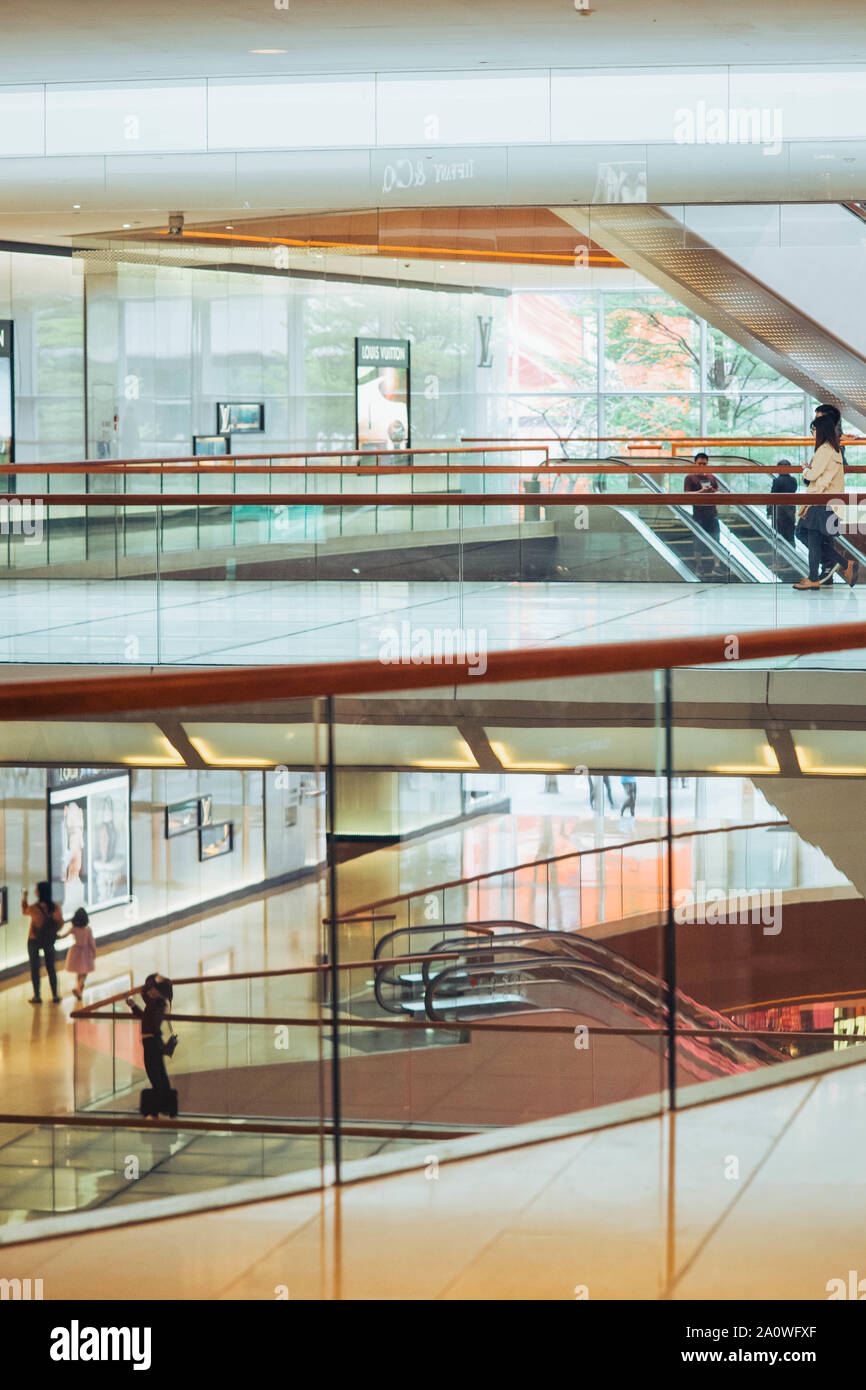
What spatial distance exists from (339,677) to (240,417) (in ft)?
46.6

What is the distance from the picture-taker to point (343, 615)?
847 centimetres

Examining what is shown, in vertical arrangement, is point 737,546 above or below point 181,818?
above

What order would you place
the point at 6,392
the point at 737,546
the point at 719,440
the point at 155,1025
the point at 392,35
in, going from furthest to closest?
the point at 6,392 → the point at 719,440 → the point at 392,35 → the point at 737,546 → the point at 155,1025

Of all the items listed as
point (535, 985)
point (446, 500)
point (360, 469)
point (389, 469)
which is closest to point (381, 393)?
point (389, 469)

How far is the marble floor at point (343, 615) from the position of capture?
7945mm

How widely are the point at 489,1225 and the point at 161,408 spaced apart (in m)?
14.4

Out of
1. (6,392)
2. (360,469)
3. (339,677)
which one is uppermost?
(6,392)

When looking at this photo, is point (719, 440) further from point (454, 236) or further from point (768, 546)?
point (768, 546)

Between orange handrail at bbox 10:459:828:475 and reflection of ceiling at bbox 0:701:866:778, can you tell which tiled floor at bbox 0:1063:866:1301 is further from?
orange handrail at bbox 10:459:828:475

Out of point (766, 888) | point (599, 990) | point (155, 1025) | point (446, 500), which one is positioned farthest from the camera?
point (446, 500)

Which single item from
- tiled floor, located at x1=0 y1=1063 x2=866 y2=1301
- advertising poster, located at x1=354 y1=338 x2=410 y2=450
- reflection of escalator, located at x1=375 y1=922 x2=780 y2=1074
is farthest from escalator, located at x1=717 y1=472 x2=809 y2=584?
advertising poster, located at x1=354 y1=338 x2=410 y2=450

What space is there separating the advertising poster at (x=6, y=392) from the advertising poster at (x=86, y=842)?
49.3 ft

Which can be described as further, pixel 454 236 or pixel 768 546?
pixel 454 236

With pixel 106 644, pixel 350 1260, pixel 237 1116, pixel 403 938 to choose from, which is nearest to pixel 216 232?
pixel 106 644
